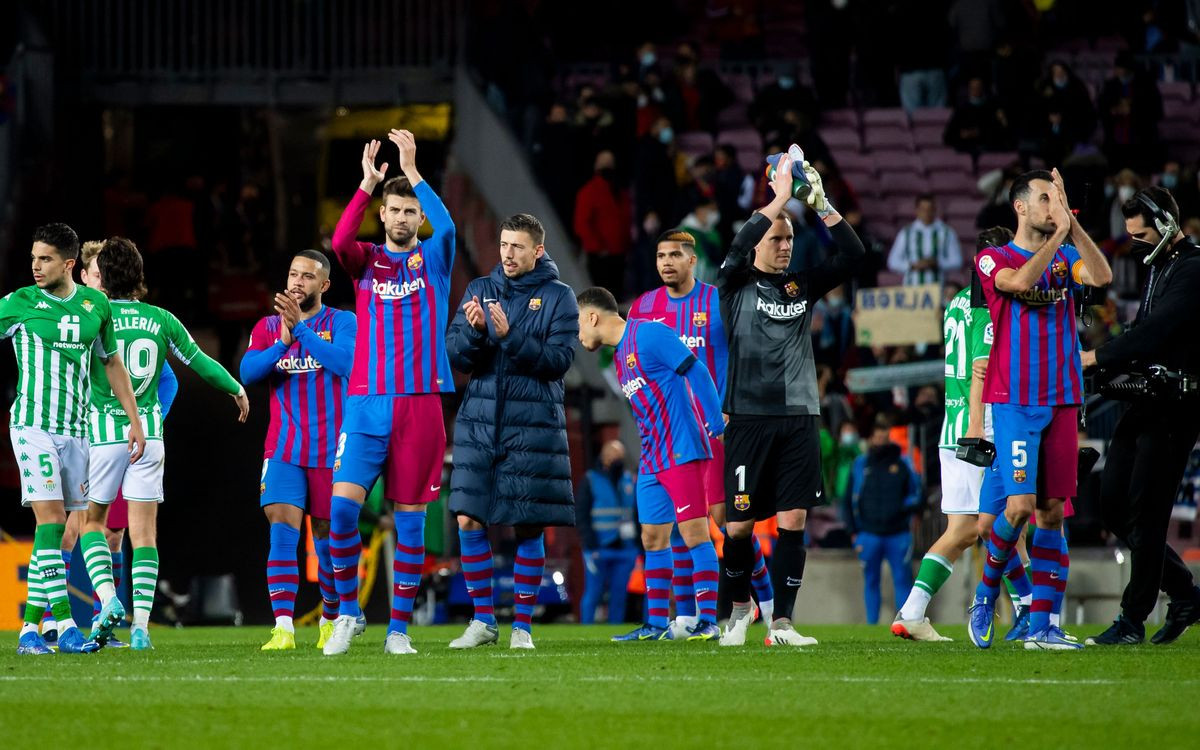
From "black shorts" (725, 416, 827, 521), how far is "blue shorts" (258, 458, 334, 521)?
2.28 meters

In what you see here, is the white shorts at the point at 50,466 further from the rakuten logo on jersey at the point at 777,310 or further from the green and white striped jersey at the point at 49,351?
the rakuten logo on jersey at the point at 777,310

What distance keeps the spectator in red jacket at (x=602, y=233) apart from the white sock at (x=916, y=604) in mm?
10634

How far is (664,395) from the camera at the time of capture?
10.1 meters

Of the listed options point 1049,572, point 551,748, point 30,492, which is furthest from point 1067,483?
point 30,492

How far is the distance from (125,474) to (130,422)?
2.57 feet

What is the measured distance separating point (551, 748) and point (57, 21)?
64.9ft

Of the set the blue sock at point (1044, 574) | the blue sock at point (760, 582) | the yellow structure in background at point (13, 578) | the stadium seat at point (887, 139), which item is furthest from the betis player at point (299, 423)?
the stadium seat at point (887, 139)

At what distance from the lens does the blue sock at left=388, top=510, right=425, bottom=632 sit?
8.86 metres

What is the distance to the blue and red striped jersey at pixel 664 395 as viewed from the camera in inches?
393

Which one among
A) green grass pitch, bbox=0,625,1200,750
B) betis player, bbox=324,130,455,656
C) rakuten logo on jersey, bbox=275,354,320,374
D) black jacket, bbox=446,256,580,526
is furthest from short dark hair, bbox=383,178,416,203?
green grass pitch, bbox=0,625,1200,750

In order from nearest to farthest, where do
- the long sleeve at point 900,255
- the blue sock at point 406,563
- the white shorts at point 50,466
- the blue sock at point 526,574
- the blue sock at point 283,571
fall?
the blue sock at point 406,563 < the white shorts at point 50,466 < the blue sock at point 526,574 < the blue sock at point 283,571 < the long sleeve at point 900,255

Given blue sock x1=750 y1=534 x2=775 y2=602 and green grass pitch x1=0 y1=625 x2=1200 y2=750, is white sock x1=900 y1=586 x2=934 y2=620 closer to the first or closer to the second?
green grass pitch x1=0 y1=625 x2=1200 y2=750

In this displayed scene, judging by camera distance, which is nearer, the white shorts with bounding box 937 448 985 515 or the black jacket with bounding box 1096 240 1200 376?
the black jacket with bounding box 1096 240 1200 376

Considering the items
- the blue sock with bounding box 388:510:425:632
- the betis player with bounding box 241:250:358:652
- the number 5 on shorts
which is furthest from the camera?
the betis player with bounding box 241:250:358:652
